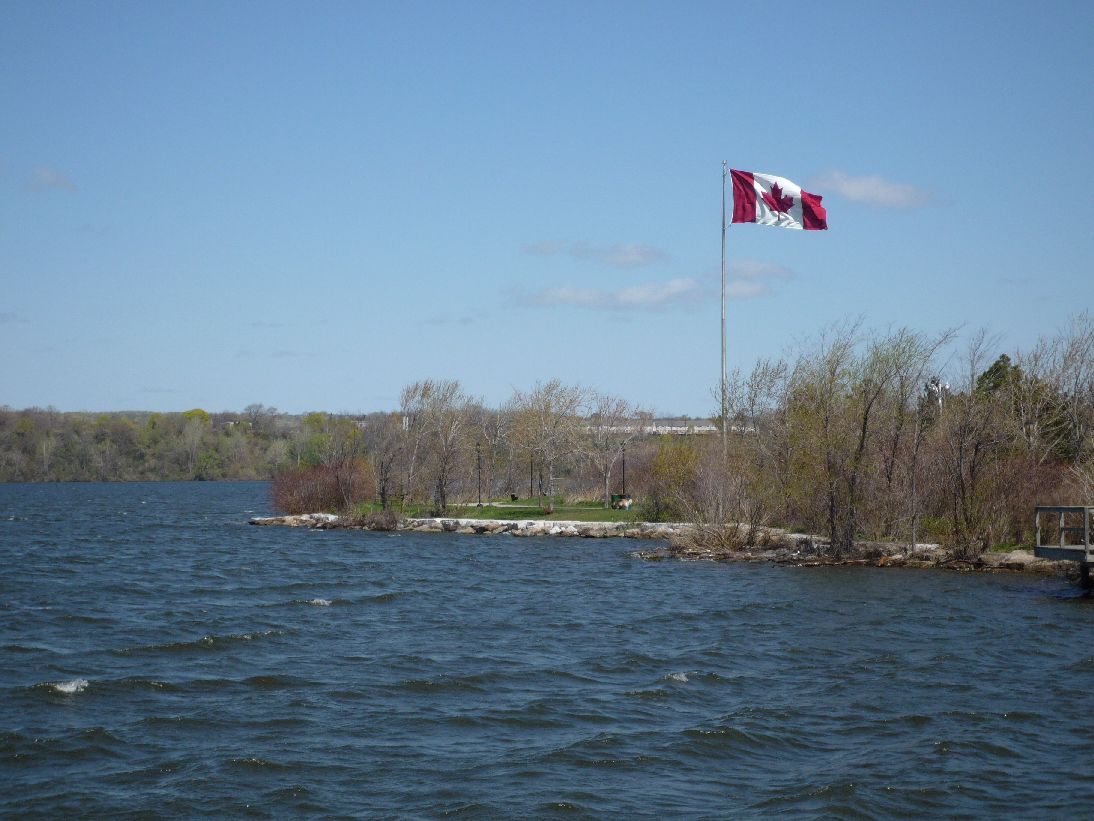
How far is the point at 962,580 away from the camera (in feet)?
94.3

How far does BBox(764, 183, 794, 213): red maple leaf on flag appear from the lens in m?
33.1

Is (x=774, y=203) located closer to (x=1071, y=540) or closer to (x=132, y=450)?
(x=1071, y=540)

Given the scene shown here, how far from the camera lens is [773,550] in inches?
1385

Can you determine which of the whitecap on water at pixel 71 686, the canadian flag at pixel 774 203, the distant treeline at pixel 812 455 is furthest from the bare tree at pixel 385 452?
the whitecap on water at pixel 71 686

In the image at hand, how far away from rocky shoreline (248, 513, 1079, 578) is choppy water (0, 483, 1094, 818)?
143 cm

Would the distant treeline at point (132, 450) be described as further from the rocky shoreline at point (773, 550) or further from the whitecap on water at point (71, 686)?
the whitecap on water at point (71, 686)

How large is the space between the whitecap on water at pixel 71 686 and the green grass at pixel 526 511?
31.2 meters

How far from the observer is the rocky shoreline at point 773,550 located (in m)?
30.8

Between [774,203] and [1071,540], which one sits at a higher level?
[774,203]

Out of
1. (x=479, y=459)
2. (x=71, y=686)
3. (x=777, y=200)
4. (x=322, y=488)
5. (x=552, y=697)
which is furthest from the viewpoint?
(x=479, y=459)

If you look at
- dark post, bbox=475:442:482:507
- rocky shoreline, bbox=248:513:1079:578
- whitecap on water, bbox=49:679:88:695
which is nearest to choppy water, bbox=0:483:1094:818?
whitecap on water, bbox=49:679:88:695

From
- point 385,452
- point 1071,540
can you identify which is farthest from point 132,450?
point 1071,540

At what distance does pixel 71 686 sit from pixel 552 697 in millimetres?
Result: 7393

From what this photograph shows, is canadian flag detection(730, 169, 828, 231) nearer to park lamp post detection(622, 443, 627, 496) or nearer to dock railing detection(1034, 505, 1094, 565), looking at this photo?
dock railing detection(1034, 505, 1094, 565)
